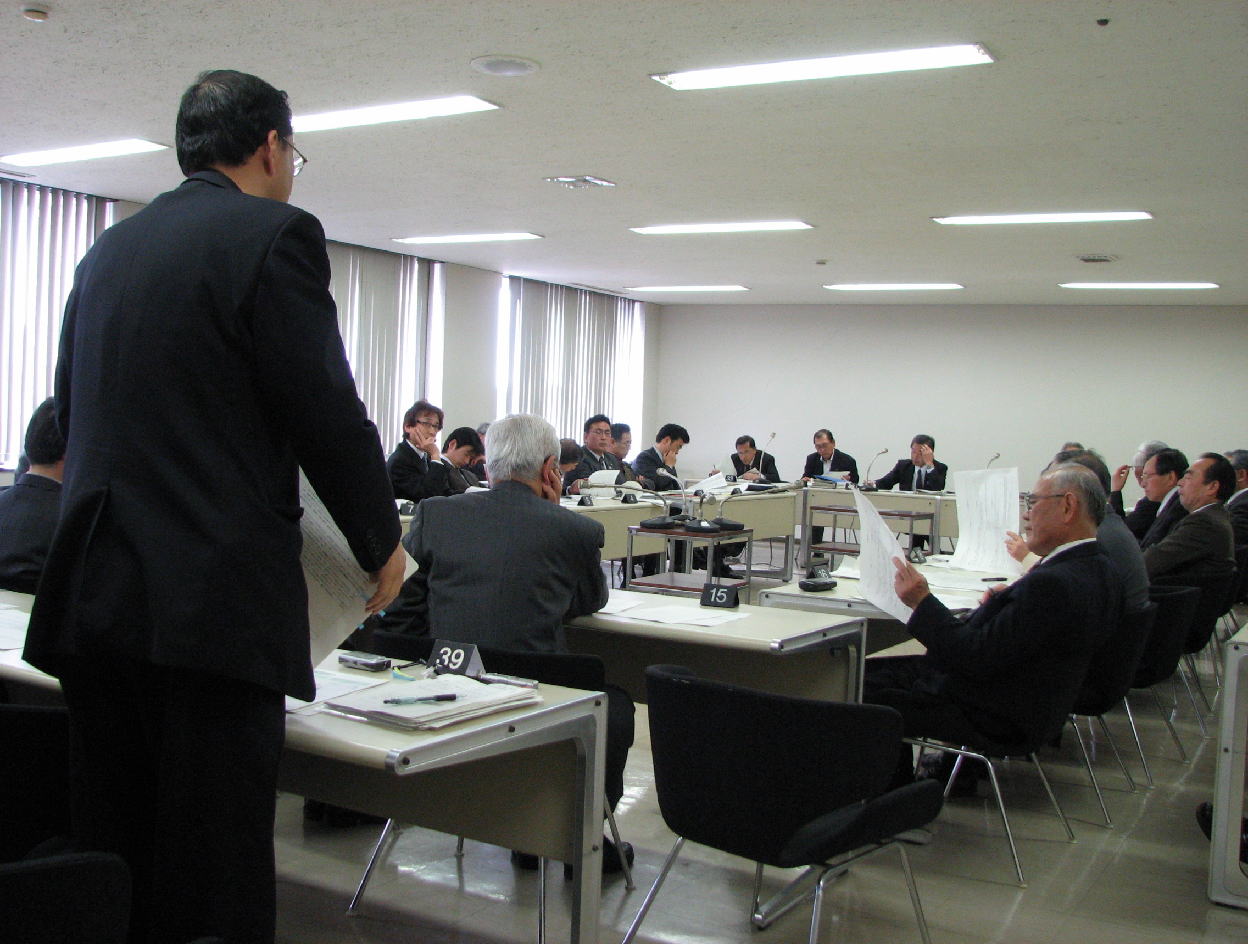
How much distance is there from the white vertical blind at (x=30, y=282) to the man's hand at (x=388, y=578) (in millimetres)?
7183

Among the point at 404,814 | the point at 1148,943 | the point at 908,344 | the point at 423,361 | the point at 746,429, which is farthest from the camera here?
the point at 746,429

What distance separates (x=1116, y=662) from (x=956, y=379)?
32.0 feet

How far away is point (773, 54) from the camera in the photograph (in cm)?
430

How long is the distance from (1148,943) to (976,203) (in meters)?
5.08

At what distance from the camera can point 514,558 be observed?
2.74 m

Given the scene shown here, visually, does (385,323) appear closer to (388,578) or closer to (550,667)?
(550,667)

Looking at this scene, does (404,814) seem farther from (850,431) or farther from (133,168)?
(850,431)

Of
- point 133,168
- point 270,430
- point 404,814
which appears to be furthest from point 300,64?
point 270,430

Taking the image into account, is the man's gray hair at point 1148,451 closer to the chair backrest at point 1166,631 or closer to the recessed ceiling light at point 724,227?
the chair backrest at point 1166,631

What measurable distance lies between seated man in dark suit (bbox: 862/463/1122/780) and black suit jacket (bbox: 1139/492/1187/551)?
8.45 feet

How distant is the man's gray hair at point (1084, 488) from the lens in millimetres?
3289

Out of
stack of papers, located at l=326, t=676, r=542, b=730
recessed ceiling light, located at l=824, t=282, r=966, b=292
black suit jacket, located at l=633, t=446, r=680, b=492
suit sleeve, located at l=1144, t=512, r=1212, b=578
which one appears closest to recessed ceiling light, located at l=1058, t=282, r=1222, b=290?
recessed ceiling light, located at l=824, t=282, r=966, b=292

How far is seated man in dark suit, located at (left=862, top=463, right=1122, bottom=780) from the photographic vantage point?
9.43ft

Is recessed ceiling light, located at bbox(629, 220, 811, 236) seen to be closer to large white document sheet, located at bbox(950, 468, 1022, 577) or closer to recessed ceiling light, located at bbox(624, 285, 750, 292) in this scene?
recessed ceiling light, located at bbox(624, 285, 750, 292)
